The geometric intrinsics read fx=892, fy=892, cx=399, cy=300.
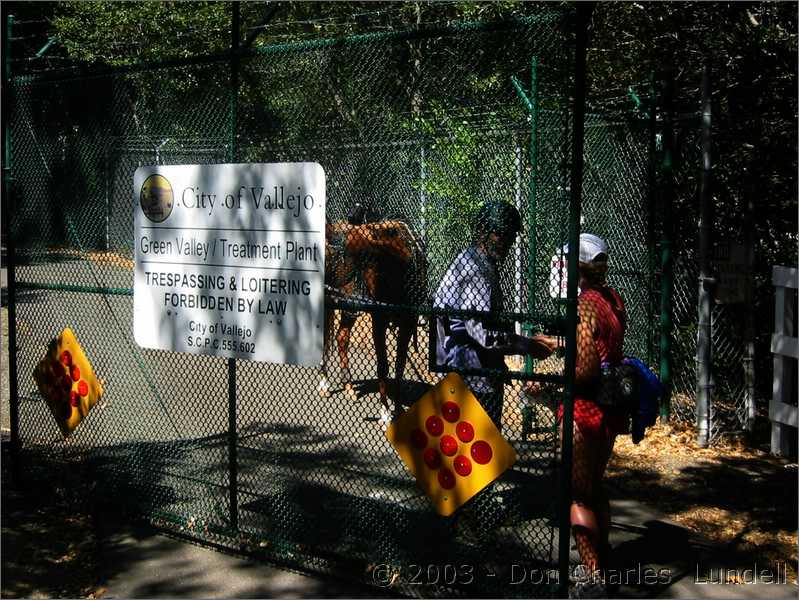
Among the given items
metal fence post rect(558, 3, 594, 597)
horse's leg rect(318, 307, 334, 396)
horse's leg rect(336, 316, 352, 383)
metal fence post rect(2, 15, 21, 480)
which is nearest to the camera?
metal fence post rect(558, 3, 594, 597)

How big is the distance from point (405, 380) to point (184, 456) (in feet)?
6.10

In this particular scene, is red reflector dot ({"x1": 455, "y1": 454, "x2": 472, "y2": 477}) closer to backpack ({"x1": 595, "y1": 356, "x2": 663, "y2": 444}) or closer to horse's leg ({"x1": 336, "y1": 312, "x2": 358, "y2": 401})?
backpack ({"x1": 595, "y1": 356, "x2": 663, "y2": 444})

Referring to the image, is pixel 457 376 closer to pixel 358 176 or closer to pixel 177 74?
pixel 358 176

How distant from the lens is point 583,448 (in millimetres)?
4258

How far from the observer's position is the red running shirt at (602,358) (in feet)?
13.8

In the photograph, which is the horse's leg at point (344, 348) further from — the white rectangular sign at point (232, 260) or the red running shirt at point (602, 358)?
the red running shirt at point (602, 358)

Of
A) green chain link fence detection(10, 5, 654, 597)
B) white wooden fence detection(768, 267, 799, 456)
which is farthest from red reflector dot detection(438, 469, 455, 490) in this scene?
white wooden fence detection(768, 267, 799, 456)

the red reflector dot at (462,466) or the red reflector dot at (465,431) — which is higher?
the red reflector dot at (465,431)

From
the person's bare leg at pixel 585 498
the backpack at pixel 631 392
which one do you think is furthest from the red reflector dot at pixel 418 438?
the backpack at pixel 631 392

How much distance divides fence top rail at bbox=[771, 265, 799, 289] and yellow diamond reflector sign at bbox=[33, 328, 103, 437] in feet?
16.2

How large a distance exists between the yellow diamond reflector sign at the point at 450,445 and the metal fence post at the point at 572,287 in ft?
0.87

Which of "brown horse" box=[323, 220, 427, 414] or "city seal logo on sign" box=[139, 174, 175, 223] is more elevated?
"city seal logo on sign" box=[139, 174, 175, 223]

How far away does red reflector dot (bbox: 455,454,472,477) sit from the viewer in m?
4.12

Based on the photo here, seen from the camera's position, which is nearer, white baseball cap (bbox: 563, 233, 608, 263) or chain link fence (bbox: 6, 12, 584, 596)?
white baseball cap (bbox: 563, 233, 608, 263)
